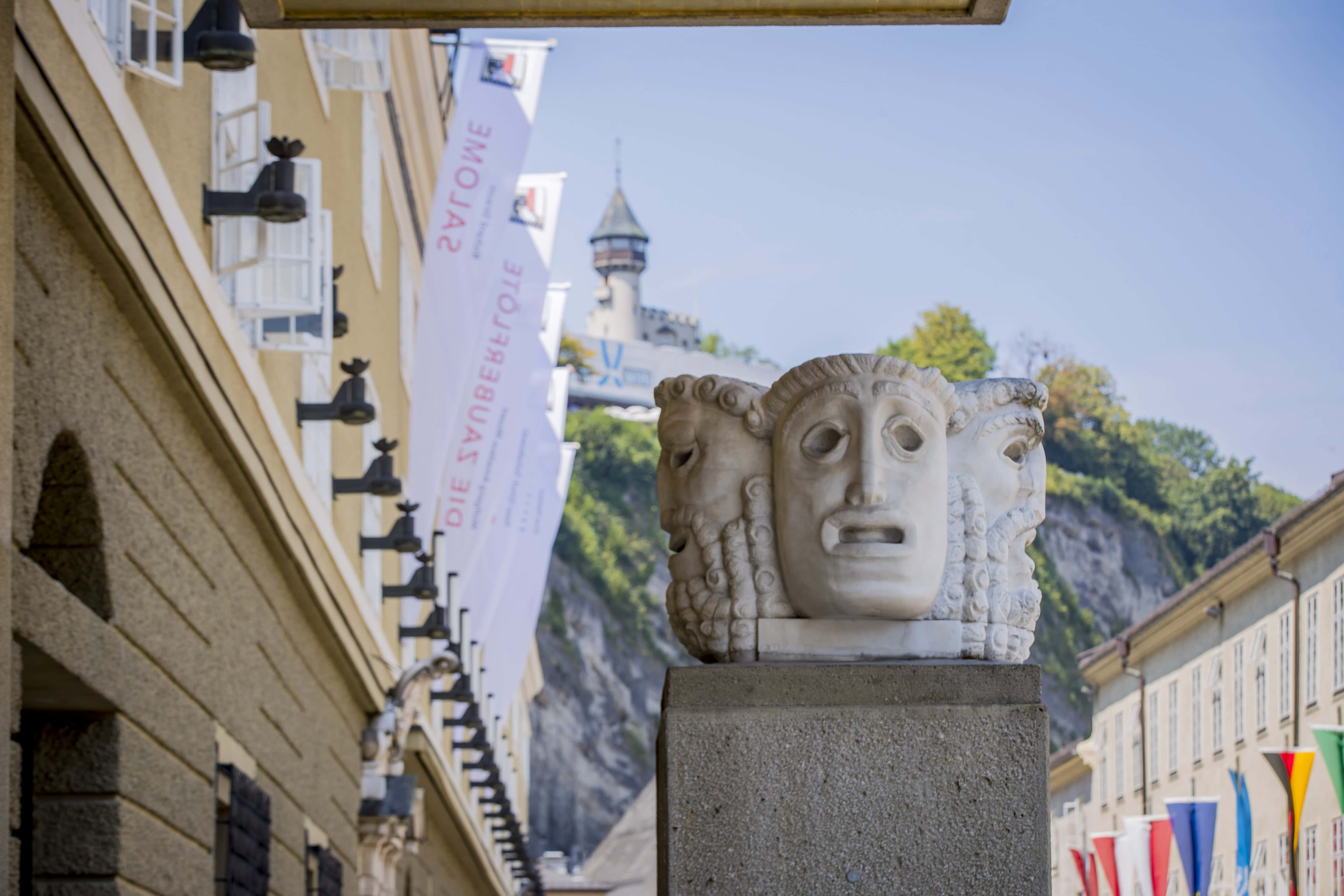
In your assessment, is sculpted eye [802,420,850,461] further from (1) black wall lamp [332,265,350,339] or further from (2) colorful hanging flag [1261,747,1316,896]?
(2) colorful hanging flag [1261,747,1316,896]

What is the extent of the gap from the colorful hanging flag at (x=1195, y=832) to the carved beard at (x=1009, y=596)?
19.7 meters

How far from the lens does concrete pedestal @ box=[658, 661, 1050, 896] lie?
464 cm

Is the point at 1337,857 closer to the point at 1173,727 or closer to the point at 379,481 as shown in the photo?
the point at 1173,727

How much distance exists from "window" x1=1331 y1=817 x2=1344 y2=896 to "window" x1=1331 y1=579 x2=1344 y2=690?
183 cm

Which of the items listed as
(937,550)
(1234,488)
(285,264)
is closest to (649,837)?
(1234,488)

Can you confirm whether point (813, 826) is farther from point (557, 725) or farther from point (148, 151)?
point (557, 725)

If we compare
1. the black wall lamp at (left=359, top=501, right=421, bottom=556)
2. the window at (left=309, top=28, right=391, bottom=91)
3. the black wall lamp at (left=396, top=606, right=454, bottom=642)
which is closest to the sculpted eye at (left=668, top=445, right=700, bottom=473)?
the black wall lamp at (left=359, top=501, right=421, bottom=556)

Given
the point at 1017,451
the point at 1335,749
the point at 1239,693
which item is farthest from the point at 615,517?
the point at 1017,451

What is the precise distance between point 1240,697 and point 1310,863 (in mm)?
4391

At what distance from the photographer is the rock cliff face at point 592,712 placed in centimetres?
7675

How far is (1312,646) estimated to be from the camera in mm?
25062

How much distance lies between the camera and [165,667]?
797 cm

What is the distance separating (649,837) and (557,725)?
15615mm

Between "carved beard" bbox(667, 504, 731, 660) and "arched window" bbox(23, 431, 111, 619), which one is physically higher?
"arched window" bbox(23, 431, 111, 619)
